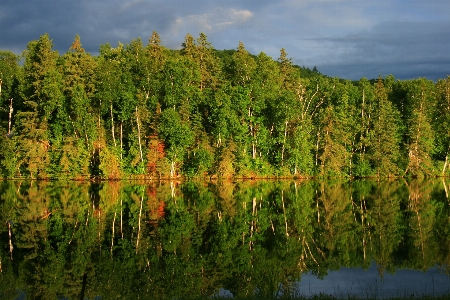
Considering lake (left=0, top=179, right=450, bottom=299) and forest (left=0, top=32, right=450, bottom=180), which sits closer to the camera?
lake (left=0, top=179, right=450, bottom=299)

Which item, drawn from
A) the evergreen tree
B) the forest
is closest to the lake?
the forest

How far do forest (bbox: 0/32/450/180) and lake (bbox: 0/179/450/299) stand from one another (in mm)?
17938

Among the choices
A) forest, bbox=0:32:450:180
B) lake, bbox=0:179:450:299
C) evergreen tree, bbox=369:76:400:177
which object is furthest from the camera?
evergreen tree, bbox=369:76:400:177

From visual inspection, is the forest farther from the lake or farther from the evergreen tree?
the lake

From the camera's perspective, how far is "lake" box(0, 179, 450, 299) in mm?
15180

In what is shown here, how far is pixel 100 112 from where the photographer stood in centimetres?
5472

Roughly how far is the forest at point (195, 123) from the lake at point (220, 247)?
1794cm

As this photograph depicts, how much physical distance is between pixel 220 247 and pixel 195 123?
123ft

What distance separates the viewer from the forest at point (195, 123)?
173 ft

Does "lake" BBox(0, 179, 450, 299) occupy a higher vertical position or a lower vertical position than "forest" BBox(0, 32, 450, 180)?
lower

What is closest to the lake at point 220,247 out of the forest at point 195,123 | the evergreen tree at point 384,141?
the forest at point 195,123

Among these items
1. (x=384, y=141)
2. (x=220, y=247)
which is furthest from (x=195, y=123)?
(x=220, y=247)

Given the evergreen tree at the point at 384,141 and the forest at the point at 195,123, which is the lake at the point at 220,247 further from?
the evergreen tree at the point at 384,141

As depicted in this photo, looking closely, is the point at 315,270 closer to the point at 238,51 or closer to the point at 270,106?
the point at 270,106
